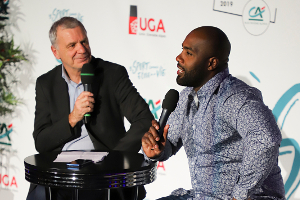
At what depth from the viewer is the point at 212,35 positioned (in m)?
1.82

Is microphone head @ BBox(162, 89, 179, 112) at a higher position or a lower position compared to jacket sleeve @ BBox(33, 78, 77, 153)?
higher

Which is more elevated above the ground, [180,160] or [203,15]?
[203,15]

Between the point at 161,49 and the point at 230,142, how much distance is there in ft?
6.00

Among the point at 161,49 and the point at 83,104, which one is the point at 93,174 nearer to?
the point at 83,104

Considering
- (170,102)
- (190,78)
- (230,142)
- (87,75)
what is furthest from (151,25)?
(230,142)

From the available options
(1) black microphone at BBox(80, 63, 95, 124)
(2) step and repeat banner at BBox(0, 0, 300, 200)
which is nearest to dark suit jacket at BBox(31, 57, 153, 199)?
(1) black microphone at BBox(80, 63, 95, 124)

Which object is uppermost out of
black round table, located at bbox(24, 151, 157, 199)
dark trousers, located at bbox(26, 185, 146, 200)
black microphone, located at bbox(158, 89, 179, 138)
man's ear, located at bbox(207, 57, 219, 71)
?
man's ear, located at bbox(207, 57, 219, 71)

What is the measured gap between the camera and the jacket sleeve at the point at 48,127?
90.1 inches

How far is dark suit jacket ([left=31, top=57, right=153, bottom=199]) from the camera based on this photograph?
234 cm

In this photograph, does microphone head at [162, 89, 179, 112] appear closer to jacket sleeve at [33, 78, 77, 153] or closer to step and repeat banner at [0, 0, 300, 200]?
jacket sleeve at [33, 78, 77, 153]

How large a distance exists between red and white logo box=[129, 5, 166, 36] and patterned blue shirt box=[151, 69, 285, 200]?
1561mm

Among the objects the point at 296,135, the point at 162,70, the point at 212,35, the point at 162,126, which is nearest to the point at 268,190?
the point at 162,126

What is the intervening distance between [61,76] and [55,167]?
94cm

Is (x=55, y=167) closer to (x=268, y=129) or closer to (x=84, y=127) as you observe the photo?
(x=84, y=127)
